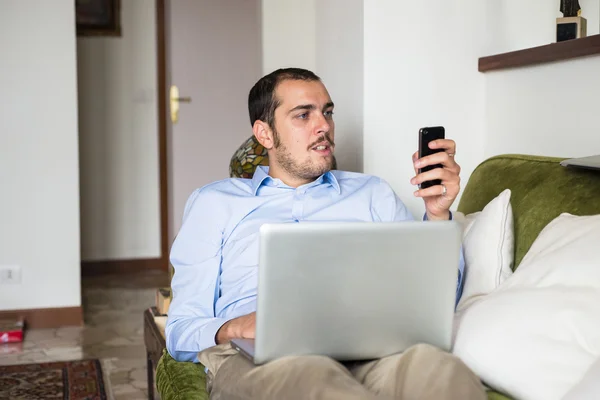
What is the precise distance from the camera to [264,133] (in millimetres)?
2090

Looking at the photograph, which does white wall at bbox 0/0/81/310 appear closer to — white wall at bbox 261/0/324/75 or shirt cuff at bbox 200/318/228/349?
white wall at bbox 261/0/324/75

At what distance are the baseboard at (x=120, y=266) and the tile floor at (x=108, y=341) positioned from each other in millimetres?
519

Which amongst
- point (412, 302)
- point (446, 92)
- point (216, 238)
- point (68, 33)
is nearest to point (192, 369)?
point (216, 238)

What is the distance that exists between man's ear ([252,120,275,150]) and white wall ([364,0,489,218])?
443mm

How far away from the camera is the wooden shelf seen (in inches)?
79.5

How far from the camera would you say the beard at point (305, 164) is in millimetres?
1981

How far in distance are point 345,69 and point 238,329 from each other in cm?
114

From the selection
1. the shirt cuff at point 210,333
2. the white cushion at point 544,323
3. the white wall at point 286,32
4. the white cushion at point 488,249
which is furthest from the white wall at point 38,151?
the white cushion at point 544,323

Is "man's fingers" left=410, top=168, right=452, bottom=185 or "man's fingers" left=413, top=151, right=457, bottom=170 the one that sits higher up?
"man's fingers" left=413, top=151, right=457, bottom=170

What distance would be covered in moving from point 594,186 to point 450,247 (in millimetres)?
510

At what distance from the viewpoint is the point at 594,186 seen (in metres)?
1.74

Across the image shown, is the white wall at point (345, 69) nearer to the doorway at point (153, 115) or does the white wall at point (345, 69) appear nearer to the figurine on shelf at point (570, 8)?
the figurine on shelf at point (570, 8)

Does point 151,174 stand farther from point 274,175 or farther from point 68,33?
point 274,175

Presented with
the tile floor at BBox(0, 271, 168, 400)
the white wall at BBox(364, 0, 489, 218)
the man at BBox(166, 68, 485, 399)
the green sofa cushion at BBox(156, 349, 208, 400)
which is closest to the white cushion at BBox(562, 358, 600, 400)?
the man at BBox(166, 68, 485, 399)
